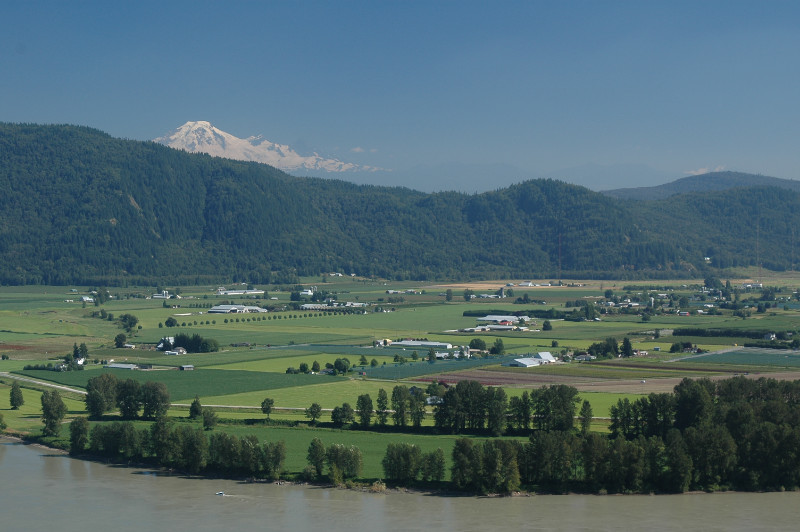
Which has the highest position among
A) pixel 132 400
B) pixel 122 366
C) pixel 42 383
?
pixel 122 366

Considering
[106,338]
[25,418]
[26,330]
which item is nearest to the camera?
[25,418]

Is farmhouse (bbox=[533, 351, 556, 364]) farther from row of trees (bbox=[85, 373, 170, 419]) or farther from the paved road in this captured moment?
the paved road

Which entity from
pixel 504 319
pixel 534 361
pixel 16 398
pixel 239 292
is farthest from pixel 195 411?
pixel 239 292

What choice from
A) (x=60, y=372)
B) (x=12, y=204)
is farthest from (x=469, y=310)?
(x=12, y=204)

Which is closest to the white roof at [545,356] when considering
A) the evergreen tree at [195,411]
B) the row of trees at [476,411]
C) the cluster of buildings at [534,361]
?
the cluster of buildings at [534,361]

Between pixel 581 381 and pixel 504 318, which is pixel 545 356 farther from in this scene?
pixel 504 318

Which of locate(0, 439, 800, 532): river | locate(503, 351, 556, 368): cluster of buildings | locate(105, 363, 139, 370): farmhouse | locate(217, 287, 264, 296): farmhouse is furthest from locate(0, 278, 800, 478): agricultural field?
locate(217, 287, 264, 296): farmhouse

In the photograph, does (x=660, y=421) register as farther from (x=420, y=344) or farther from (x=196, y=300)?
(x=196, y=300)
